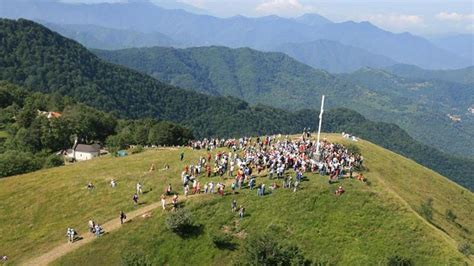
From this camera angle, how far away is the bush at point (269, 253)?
39812mm

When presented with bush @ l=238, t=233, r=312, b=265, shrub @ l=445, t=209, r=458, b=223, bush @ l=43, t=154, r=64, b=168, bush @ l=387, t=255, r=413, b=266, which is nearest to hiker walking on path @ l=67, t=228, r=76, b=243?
bush @ l=238, t=233, r=312, b=265

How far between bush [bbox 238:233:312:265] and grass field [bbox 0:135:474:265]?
2.78m

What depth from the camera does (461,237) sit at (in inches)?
2178

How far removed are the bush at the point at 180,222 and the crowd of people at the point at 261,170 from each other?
283cm

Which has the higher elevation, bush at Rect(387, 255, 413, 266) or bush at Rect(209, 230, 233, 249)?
bush at Rect(387, 255, 413, 266)

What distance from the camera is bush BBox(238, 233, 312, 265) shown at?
39812 millimetres

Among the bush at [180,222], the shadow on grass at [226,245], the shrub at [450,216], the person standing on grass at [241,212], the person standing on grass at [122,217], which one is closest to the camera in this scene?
the shadow on grass at [226,245]

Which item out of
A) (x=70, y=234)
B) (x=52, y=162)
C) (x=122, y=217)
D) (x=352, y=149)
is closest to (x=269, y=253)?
(x=122, y=217)

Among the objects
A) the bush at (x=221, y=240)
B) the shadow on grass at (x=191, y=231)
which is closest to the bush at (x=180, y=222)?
the shadow on grass at (x=191, y=231)

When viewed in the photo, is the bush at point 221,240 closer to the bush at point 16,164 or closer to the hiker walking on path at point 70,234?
the hiker walking on path at point 70,234

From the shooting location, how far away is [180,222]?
4634cm

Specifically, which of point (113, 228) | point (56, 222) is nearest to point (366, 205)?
point (113, 228)

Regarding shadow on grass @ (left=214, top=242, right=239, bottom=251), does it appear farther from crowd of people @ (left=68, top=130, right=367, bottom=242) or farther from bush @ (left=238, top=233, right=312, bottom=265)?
bush @ (left=238, top=233, right=312, bottom=265)

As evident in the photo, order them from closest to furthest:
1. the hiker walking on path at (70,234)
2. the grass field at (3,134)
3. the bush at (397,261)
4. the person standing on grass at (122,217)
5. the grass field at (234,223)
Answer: the bush at (397,261) → the grass field at (234,223) → the hiker walking on path at (70,234) → the person standing on grass at (122,217) → the grass field at (3,134)
